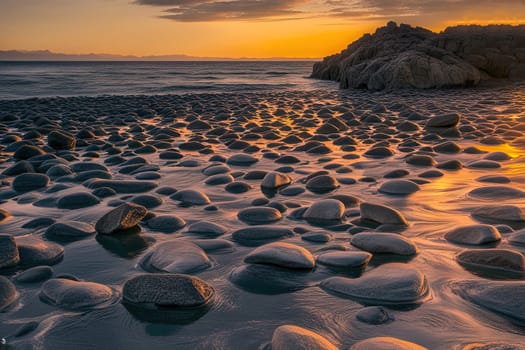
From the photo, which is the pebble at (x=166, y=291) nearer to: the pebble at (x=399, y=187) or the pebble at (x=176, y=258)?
the pebble at (x=176, y=258)

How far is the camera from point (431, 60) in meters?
17.4

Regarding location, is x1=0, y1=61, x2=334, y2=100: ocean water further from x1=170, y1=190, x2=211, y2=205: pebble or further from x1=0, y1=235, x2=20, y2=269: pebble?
x1=0, y1=235, x2=20, y2=269: pebble

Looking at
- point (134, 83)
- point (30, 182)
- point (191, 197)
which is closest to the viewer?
point (191, 197)

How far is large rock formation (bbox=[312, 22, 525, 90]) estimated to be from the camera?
17.0 meters

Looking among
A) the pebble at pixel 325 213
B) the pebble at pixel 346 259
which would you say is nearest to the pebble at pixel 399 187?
the pebble at pixel 325 213

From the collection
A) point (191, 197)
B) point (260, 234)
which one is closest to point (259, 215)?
point (260, 234)

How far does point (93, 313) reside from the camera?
1.72m

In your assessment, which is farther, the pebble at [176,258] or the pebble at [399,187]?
the pebble at [399,187]

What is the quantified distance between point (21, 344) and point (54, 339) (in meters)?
0.10

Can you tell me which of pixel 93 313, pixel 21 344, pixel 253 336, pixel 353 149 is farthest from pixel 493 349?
pixel 353 149

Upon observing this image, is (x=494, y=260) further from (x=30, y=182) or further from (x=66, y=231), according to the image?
(x=30, y=182)

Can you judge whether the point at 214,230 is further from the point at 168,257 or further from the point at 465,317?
the point at 465,317

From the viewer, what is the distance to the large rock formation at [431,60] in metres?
17.0

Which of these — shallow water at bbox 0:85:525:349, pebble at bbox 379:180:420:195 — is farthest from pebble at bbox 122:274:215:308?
pebble at bbox 379:180:420:195
